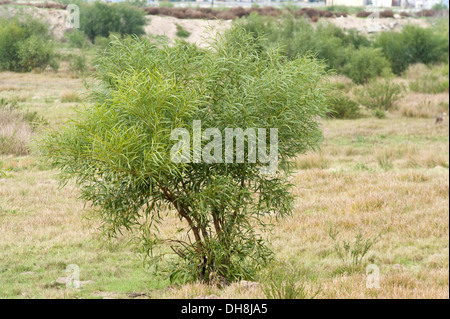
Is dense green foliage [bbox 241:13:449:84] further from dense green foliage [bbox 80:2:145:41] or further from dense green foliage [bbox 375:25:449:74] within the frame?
dense green foliage [bbox 80:2:145:41]

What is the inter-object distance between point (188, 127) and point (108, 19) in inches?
661

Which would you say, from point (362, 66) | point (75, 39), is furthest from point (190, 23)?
point (75, 39)

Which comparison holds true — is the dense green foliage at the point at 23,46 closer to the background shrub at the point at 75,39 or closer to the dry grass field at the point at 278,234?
the dry grass field at the point at 278,234

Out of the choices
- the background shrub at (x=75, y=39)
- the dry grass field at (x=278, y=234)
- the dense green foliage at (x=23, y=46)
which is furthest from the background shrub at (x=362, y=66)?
the dense green foliage at (x=23, y=46)

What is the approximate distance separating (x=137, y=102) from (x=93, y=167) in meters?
0.77

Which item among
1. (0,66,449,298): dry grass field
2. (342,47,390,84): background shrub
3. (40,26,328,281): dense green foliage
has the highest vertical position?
(40,26,328,281): dense green foliage

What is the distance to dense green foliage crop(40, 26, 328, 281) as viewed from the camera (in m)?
4.86

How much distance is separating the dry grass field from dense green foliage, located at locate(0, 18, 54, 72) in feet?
0.84

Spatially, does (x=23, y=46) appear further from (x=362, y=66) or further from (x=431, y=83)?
(x=431, y=83)

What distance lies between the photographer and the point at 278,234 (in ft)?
27.9

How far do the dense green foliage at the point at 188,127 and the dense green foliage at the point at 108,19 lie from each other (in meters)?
8.75

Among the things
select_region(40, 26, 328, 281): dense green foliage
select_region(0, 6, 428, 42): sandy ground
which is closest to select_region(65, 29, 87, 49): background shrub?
select_region(0, 6, 428, 42): sandy ground

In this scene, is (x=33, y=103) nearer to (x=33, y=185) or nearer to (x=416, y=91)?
(x=33, y=185)

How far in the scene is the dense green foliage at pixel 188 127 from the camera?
486 centimetres
